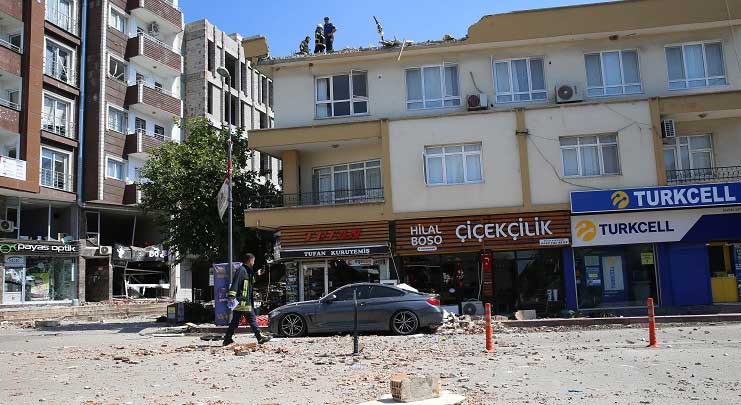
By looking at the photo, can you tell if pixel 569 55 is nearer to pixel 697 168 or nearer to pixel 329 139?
pixel 697 168

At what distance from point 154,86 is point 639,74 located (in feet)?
102

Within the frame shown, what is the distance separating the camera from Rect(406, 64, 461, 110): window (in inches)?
986

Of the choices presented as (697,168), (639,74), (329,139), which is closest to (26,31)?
(329,139)

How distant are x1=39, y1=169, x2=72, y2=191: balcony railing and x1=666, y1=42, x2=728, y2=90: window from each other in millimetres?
30194

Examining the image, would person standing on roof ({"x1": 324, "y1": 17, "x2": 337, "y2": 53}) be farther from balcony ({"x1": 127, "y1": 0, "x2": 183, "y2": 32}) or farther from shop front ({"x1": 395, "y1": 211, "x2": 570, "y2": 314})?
balcony ({"x1": 127, "y1": 0, "x2": 183, "y2": 32})

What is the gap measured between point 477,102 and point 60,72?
2444cm

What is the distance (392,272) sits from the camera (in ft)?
78.0

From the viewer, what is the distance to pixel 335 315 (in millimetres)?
16984

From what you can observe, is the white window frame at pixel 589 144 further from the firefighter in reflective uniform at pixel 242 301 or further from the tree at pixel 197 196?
the firefighter in reflective uniform at pixel 242 301

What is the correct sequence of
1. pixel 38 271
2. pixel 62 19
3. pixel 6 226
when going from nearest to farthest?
pixel 6 226
pixel 38 271
pixel 62 19

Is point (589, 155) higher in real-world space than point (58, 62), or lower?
lower

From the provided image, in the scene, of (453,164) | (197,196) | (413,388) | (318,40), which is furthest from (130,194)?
(413,388)

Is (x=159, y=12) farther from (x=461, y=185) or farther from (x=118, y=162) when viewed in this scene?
(x=461, y=185)

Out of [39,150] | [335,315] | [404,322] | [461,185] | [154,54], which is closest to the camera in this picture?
[404,322]
